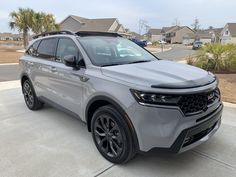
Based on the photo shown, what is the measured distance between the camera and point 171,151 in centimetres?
259

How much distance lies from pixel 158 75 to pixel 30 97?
11.5 ft

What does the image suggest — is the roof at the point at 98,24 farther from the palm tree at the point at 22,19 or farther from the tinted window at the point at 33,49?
the tinted window at the point at 33,49

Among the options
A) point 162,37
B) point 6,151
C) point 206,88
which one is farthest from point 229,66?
point 162,37

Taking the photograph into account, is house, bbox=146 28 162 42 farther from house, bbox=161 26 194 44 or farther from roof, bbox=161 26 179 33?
house, bbox=161 26 194 44

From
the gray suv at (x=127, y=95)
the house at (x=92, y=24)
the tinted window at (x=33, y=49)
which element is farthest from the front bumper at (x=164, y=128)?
the house at (x=92, y=24)

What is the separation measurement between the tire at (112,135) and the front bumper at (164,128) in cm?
19

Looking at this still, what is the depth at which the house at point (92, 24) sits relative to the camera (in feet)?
156

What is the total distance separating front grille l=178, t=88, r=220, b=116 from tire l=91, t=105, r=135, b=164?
2.25 ft

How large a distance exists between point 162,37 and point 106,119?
9472 cm

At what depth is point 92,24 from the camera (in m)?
49.5

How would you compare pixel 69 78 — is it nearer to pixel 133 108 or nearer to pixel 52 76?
pixel 52 76

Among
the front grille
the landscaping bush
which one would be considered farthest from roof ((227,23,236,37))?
the front grille

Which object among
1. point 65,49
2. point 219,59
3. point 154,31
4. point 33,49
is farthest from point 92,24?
point 154,31

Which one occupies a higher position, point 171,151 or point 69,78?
point 69,78
